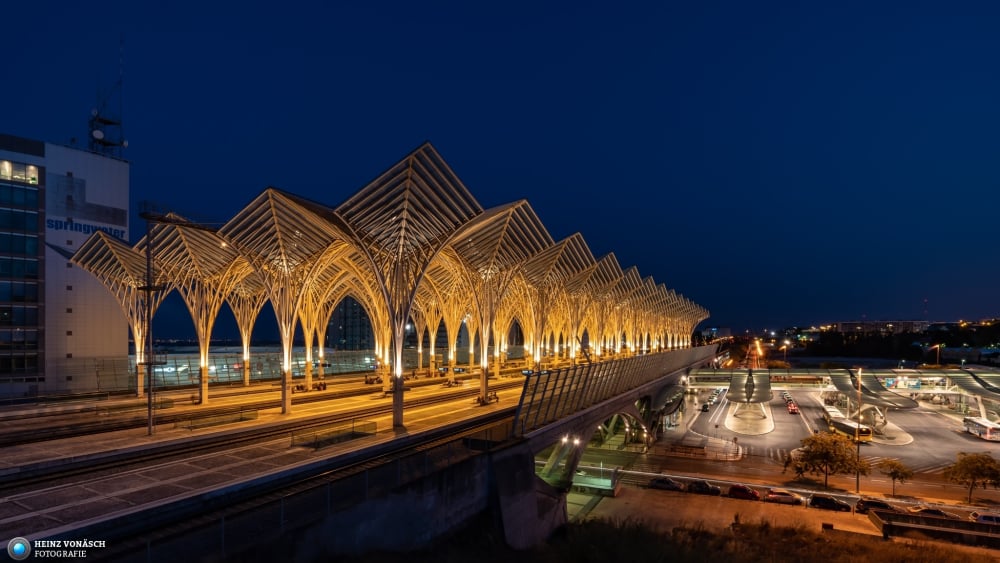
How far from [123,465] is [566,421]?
17.7 meters

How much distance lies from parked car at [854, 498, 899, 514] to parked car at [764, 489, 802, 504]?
2.92m

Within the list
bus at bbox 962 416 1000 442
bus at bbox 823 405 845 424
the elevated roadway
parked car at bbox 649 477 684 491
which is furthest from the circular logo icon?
bus at bbox 962 416 1000 442

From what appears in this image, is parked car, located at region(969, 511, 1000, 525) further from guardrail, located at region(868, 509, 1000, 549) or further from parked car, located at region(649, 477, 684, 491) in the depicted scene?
parked car, located at region(649, 477, 684, 491)

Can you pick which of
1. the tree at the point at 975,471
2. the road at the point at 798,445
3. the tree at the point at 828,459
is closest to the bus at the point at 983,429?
the road at the point at 798,445

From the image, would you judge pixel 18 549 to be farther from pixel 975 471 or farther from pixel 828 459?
pixel 975 471

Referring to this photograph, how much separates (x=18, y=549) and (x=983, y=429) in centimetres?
6895

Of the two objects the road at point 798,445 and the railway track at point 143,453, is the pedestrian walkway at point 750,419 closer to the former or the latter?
the road at point 798,445

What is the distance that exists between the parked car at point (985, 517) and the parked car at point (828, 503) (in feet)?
18.1

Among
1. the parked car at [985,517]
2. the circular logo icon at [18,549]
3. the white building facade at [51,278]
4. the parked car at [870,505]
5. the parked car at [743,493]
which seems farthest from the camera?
the white building facade at [51,278]

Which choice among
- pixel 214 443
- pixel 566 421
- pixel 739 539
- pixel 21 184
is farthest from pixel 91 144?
pixel 739 539

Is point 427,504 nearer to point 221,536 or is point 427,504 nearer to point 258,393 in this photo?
point 221,536

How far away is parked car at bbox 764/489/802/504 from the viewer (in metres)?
32.0

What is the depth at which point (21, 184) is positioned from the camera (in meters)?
40.4

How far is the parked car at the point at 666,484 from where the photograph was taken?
3506 cm
